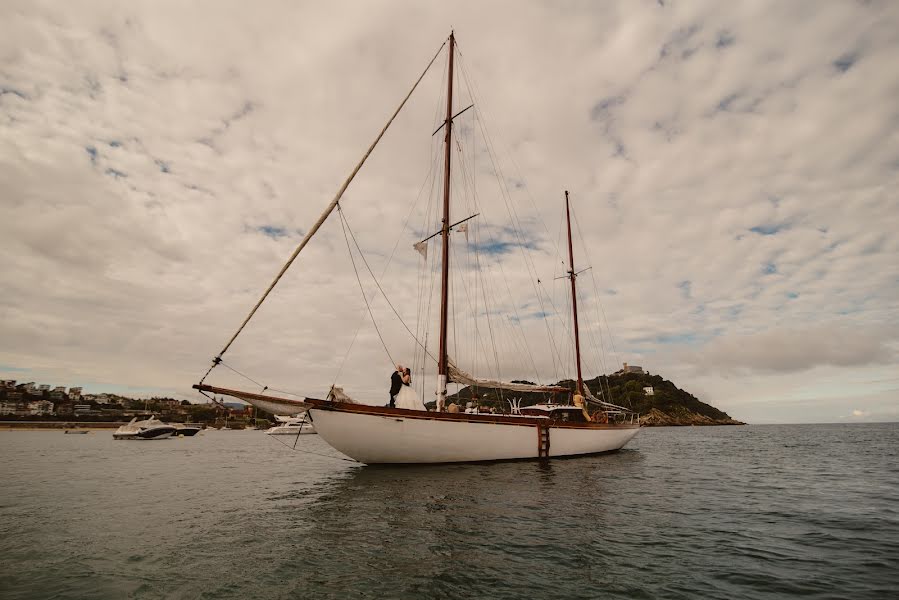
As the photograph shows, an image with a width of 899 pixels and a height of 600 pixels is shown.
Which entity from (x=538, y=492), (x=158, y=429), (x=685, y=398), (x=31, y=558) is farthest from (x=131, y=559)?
(x=685, y=398)

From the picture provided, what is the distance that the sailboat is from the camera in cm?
1627

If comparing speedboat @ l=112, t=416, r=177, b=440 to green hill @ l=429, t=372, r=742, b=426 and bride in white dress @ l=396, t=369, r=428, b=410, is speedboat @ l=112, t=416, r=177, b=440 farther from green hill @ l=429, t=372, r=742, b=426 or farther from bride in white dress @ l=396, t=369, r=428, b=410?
green hill @ l=429, t=372, r=742, b=426

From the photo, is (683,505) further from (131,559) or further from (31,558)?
(31,558)

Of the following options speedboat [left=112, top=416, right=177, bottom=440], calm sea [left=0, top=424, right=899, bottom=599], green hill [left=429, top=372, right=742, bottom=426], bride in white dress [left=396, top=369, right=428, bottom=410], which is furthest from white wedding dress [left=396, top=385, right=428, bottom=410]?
green hill [left=429, top=372, right=742, bottom=426]

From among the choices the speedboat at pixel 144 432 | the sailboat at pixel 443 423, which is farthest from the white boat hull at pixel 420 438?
the speedboat at pixel 144 432

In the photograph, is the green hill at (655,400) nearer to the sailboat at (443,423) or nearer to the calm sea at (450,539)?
the sailboat at (443,423)

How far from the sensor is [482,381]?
73.0 ft

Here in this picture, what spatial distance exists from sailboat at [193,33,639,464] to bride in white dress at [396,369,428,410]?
755 mm

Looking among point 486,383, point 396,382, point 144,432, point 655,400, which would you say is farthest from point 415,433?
point 655,400

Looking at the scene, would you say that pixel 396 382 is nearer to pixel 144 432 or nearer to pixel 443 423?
pixel 443 423

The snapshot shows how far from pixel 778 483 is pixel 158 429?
228 ft

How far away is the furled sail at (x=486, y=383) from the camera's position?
21188 millimetres

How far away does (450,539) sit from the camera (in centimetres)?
833

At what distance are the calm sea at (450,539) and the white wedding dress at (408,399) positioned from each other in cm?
285
